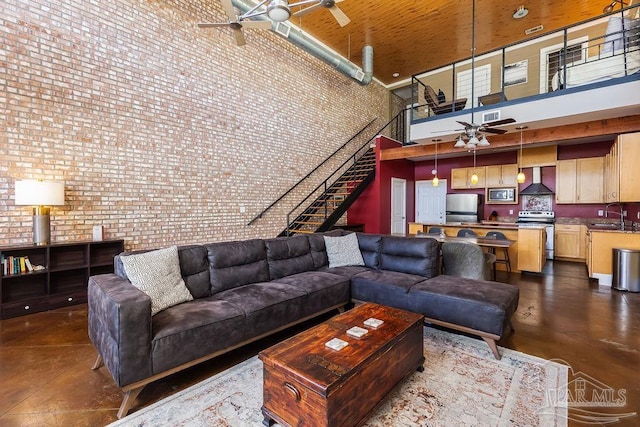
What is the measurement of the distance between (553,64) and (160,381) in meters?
10.3

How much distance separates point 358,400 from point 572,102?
19.7 ft

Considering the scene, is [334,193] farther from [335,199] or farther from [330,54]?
[330,54]

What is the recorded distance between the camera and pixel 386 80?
9.60 metres

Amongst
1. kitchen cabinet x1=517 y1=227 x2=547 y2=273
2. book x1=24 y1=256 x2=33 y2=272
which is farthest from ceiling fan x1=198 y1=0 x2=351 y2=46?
kitchen cabinet x1=517 y1=227 x2=547 y2=273

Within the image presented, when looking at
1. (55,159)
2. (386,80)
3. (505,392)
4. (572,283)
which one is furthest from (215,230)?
(386,80)

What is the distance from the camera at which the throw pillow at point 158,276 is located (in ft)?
7.74

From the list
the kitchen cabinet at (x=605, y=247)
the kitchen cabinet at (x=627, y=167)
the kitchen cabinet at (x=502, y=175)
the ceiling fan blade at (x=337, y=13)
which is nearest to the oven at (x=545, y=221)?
the kitchen cabinet at (x=502, y=175)

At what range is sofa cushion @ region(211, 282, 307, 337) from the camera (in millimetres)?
2514

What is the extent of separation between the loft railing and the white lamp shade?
6.57m

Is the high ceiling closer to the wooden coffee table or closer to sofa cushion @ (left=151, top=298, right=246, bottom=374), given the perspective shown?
sofa cushion @ (left=151, top=298, right=246, bottom=374)

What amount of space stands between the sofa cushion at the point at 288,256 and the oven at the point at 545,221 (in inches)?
225

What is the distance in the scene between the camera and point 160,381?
221 cm

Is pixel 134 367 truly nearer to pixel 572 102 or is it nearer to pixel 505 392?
pixel 505 392

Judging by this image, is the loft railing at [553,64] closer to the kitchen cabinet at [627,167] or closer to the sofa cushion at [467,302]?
the kitchen cabinet at [627,167]
